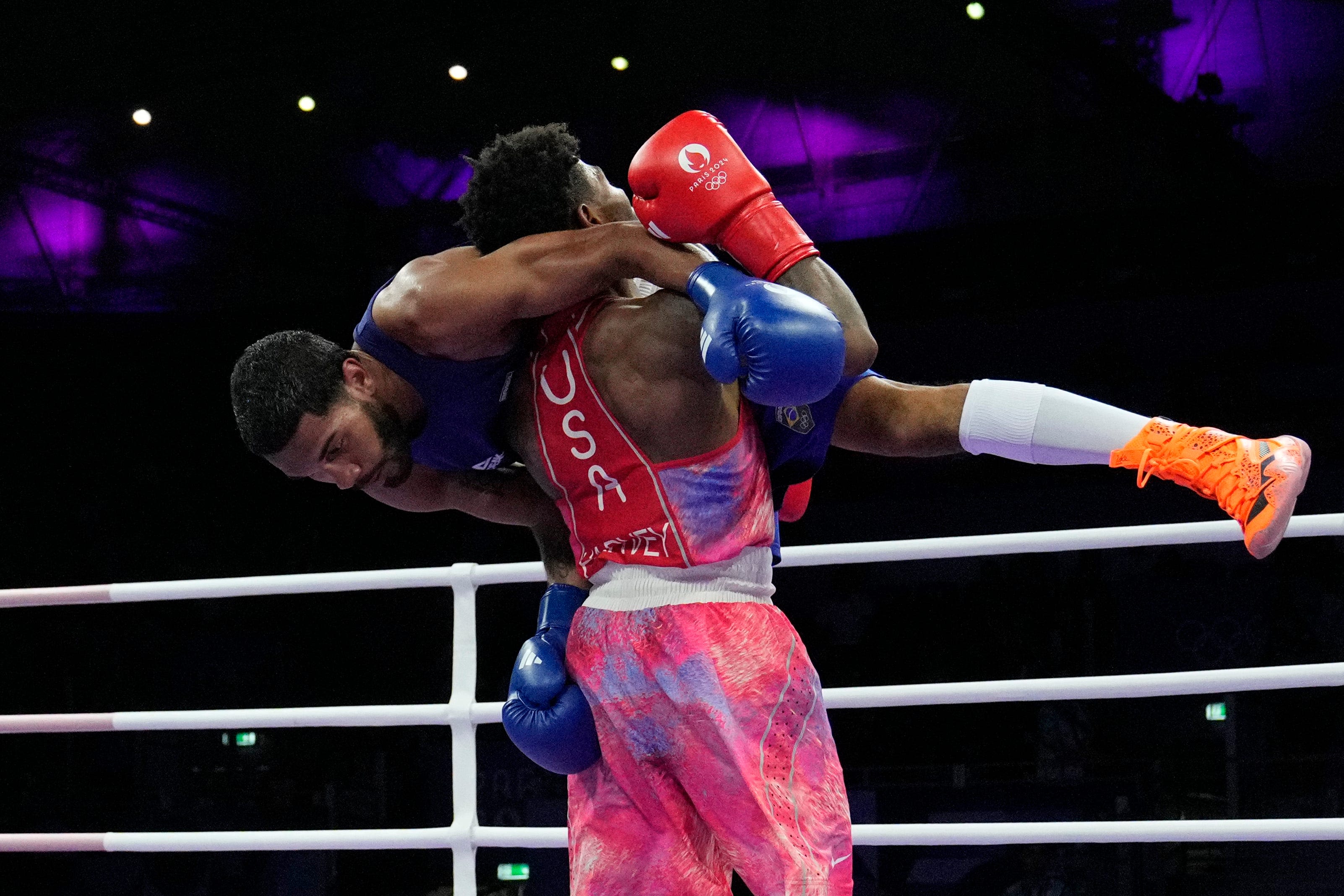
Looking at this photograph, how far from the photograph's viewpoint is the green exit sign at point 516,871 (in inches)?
156

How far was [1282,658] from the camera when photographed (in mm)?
5816

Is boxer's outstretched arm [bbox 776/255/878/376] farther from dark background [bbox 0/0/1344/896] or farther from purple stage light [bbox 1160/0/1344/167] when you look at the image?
purple stage light [bbox 1160/0/1344/167]

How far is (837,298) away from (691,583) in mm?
329

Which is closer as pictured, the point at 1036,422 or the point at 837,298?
the point at 837,298

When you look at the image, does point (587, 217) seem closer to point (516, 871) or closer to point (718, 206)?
point (718, 206)

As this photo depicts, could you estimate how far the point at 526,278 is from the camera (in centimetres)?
128

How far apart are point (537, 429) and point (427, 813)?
4.66 m

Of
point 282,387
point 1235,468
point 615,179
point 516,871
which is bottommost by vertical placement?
point 516,871

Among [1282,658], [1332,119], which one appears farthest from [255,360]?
[1332,119]

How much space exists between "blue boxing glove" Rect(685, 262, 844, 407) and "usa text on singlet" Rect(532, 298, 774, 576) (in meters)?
0.15

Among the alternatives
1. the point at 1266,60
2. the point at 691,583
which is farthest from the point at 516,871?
the point at 1266,60

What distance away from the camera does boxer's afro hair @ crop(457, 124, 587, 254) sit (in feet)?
4.53

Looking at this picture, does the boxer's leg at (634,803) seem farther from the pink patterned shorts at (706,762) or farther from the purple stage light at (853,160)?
the purple stage light at (853,160)

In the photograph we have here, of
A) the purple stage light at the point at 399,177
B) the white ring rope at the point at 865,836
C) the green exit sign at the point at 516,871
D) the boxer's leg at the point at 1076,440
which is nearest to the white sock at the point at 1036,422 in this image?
the boxer's leg at the point at 1076,440
